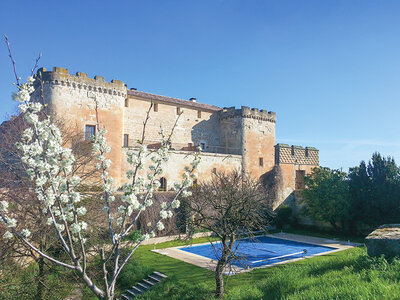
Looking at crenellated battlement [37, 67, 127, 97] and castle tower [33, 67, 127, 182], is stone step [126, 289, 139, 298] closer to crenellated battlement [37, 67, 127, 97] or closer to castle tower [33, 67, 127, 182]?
castle tower [33, 67, 127, 182]

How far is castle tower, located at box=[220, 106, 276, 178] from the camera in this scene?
34188 mm

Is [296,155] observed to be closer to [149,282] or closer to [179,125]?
[179,125]

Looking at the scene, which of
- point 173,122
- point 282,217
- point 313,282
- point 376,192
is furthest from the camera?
point 282,217

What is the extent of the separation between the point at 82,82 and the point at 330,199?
23480 mm

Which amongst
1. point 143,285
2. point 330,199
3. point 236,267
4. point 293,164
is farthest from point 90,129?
point 293,164

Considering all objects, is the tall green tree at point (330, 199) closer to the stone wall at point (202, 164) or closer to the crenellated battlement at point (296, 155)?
the crenellated battlement at point (296, 155)

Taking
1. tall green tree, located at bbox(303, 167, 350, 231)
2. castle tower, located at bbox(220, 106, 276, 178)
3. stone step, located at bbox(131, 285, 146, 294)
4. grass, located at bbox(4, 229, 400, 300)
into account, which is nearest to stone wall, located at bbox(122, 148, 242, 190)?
castle tower, located at bbox(220, 106, 276, 178)

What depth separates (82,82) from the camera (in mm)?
23422

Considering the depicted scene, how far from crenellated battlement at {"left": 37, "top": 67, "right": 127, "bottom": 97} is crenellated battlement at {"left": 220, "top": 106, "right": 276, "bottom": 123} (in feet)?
44.0

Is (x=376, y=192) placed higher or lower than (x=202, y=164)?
lower

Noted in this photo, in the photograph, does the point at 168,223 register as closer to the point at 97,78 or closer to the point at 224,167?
the point at 224,167

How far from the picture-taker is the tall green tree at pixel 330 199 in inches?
1115

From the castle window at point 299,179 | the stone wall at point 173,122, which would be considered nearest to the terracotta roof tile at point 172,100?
the stone wall at point 173,122

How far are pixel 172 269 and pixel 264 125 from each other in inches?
879
